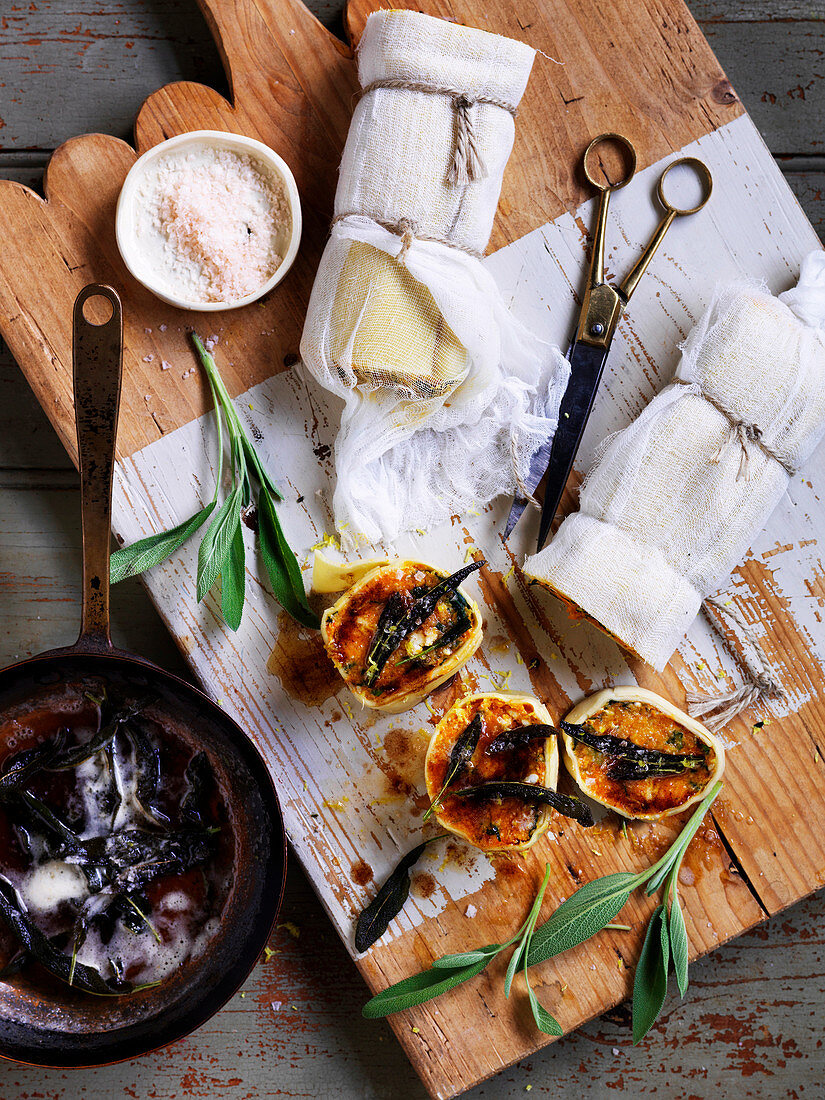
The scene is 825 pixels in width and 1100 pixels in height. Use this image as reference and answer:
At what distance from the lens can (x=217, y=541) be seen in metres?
1.61

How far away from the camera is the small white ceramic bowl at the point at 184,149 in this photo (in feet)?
5.23

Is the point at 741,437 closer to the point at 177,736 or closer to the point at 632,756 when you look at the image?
the point at 632,756

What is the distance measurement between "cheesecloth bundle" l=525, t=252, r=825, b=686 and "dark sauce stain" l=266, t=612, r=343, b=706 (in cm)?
53

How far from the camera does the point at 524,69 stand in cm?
157

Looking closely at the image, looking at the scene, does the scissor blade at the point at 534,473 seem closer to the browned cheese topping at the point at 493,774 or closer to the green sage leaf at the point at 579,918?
the browned cheese topping at the point at 493,774

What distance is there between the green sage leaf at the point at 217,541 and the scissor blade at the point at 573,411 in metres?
0.69

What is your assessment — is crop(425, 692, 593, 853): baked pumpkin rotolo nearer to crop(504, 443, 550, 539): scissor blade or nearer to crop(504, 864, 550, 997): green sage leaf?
crop(504, 864, 550, 997): green sage leaf

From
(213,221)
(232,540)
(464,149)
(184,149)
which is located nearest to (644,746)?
(232,540)

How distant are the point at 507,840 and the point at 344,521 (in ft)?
2.55

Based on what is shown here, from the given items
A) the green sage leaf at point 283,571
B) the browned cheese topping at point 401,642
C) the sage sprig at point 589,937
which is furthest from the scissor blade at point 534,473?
the sage sprig at point 589,937

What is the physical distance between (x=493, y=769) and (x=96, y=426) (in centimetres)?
107

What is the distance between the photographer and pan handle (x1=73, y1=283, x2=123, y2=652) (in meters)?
1.43

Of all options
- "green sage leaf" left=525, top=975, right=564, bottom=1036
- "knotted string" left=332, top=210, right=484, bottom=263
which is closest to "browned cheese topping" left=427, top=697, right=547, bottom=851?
"green sage leaf" left=525, top=975, right=564, bottom=1036

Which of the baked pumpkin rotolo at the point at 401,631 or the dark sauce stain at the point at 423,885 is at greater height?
the baked pumpkin rotolo at the point at 401,631
